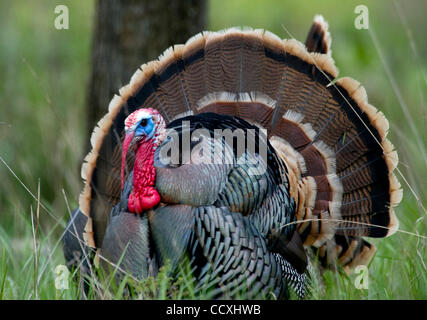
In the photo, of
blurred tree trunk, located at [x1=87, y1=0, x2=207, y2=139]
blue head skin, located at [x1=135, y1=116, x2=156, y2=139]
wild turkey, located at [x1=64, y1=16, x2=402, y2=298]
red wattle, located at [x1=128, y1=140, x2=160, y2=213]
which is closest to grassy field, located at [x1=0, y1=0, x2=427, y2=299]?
wild turkey, located at [x1=64, y1=16, x2=402, y2=298]

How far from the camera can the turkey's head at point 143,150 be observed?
3242 millimetres

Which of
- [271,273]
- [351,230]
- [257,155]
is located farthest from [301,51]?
[271,273]

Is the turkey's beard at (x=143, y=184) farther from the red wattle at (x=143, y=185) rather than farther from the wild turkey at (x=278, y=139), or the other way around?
the wild turkey at (x=278, y=139)

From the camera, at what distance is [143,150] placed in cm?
332

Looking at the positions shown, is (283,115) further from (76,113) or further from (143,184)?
(76,113)

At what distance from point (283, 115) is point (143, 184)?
1.12 meters

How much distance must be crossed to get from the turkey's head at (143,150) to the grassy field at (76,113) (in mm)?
439

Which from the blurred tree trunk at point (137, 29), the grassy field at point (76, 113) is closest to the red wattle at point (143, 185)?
the grassy field at point (76, 113)

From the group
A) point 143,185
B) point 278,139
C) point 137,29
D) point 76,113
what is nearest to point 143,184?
point 143,185

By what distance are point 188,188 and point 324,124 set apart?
1158 millimetres

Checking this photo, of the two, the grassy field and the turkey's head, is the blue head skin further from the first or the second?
the grassy field

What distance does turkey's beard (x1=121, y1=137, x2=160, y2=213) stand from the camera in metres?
3.24

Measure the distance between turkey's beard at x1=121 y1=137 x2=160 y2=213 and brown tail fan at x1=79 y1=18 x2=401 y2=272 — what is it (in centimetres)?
63
